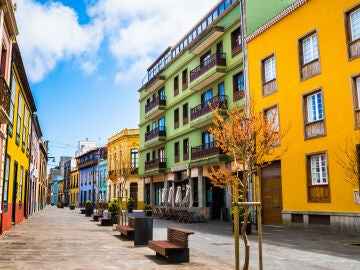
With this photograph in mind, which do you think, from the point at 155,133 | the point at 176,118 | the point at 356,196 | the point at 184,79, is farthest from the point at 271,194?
the point at 155,133

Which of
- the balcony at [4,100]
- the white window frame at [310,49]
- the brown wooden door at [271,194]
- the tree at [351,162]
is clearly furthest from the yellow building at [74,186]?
the balcony at [4,100]

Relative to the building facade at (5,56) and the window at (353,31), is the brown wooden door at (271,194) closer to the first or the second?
the window at (353,31)

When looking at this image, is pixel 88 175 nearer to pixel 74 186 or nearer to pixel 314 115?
pixel 74 186

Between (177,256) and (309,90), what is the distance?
41.8 ft

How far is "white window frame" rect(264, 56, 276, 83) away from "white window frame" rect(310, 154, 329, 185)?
5.43m

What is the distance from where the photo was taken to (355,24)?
671 inches

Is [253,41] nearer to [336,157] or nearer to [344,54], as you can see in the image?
[344,54]

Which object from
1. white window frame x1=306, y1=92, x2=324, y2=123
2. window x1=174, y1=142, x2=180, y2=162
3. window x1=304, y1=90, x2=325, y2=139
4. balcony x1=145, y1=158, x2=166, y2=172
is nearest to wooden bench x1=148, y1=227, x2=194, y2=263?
window x1=304, y1=90, x2=325, y2=139

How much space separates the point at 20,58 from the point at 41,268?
477 inches

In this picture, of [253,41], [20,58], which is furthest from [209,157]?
[20,58]

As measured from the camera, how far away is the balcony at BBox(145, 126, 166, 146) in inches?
1481

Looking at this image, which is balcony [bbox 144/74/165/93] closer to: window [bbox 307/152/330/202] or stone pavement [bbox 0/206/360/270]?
window [bbox 307/152/330/202]

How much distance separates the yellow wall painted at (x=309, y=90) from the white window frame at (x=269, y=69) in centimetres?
38

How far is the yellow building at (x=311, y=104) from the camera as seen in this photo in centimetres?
1700
